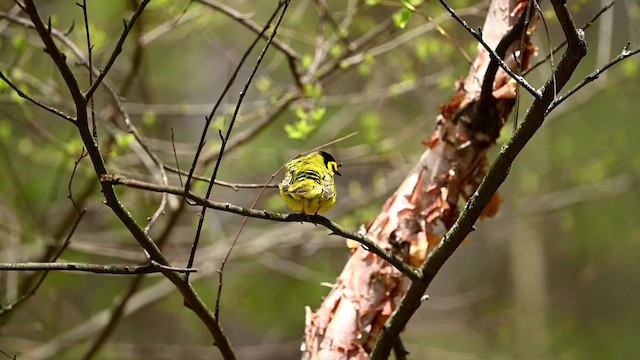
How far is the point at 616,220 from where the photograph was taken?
5660 millimetres

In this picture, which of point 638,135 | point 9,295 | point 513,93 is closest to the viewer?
point 513,93

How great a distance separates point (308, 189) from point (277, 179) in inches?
101

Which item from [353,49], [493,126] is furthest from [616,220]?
[493,126]

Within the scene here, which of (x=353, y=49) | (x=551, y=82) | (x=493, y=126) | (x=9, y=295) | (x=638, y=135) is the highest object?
(x=638, y=135)

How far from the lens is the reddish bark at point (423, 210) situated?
1.77 meters

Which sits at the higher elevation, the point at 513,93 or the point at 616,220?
the point at 616,220

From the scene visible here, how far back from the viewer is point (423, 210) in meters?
1.81

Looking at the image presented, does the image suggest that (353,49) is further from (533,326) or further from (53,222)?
(533,326)

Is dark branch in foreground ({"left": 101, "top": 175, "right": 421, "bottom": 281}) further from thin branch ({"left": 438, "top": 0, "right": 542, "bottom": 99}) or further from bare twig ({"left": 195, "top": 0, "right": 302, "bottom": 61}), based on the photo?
bare twig ({"left": 195, "top": 0, "right": 302, "bottom": 61})

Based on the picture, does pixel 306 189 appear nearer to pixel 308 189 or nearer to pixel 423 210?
pixel 308 189

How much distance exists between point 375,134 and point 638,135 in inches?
132

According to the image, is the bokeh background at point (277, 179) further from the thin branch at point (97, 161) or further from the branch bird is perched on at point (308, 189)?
the thin branch at point (97, 161)

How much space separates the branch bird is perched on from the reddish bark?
0.24 m

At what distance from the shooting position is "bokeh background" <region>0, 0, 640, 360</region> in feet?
9.47
